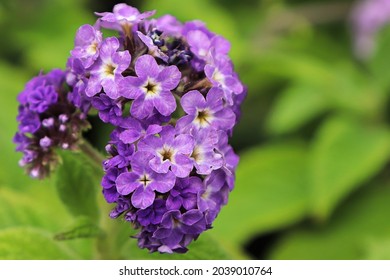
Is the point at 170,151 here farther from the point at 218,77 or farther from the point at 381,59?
the point at 381,59

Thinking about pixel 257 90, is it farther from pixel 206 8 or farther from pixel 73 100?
pixel 73 100

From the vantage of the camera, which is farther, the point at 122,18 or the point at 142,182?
the point at 122,18

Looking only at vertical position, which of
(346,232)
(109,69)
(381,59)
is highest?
(381,59)

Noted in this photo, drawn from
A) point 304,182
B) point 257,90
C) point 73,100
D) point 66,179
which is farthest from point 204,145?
point 257,90

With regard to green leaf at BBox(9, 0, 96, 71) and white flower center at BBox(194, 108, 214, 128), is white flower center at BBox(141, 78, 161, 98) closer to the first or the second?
white flower center at BBox(194, 108, 214, 128)

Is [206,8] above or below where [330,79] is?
above

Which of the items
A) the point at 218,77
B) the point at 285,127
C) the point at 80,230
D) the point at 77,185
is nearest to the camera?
the point at 218,77

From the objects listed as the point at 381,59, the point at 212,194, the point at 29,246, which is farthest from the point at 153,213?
the point at 381,59
